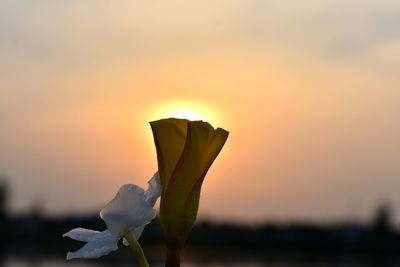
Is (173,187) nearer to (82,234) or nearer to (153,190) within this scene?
(153,190)

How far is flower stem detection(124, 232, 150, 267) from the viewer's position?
810 millimetres

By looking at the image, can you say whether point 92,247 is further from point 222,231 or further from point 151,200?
point 222,231

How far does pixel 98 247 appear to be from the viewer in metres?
0.89

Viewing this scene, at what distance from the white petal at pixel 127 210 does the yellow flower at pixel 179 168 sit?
0.02 metres

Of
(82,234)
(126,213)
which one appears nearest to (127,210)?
(126,213)

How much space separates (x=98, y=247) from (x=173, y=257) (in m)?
0.09

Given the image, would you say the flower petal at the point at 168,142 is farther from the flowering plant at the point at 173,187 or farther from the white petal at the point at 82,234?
the white petal at the point at 82,234

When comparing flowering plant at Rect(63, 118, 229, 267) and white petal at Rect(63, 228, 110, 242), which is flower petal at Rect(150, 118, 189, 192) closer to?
flowering plant at Rect(63, 118, 229, 267)

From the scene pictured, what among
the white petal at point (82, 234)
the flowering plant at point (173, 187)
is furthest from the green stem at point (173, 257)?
the white petal at point (82, 234)

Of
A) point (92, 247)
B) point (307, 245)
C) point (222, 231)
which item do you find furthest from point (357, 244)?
point (92, 247)

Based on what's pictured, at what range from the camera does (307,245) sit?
50531mm

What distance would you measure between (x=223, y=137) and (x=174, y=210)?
0.08 meters

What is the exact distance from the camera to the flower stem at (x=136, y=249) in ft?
2.66

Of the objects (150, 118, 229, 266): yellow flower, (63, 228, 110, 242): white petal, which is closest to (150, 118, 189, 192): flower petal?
(150, 118, 229, 266): yellow flower
